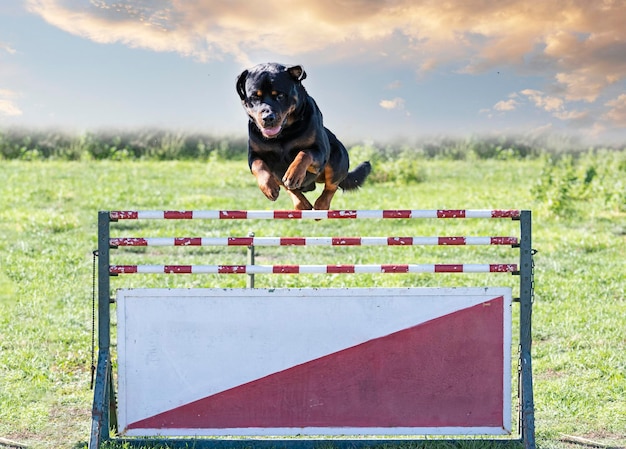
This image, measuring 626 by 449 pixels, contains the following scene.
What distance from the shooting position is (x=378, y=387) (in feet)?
14.5

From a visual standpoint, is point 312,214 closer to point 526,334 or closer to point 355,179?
point 355,179

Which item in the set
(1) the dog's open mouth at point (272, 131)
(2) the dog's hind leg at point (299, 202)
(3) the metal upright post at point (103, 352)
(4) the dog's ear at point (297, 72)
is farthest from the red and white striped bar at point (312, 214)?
(4) the dog's ear at point (297, 72)

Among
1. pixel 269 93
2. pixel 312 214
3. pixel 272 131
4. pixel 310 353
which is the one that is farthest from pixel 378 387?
pixel 269 93

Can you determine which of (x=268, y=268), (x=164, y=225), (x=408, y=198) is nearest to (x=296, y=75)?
(x=268, y=268)

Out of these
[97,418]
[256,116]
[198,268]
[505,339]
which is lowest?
[97,418]

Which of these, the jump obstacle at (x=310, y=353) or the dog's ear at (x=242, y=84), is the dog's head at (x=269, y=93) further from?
the jump obstacle at (x=310, y=353)

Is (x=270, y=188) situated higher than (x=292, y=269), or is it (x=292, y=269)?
(x=270, y=188)

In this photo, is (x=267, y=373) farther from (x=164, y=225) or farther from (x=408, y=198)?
(x=408, y=198)

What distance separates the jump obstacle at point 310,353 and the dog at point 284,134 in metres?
0.36

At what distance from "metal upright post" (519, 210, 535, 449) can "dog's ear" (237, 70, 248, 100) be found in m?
1.56

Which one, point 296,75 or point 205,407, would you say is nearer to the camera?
point 296,75

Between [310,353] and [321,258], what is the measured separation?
641cm

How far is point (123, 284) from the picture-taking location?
9.35 metres

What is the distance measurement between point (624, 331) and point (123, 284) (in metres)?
5.19
